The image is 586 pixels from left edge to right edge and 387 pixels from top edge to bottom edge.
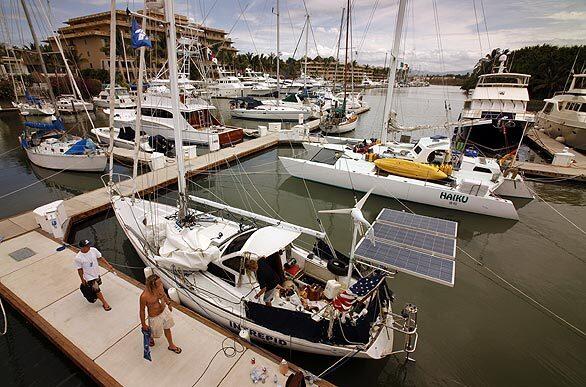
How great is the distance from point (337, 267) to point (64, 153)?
16.5 meters

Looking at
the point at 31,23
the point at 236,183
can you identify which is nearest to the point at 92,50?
the point at 31,23

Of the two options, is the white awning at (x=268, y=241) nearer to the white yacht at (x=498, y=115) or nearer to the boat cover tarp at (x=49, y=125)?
the boat cover tarp at (x=49, y=125)

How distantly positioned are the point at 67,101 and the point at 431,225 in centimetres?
4449

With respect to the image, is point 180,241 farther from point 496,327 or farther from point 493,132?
point 493,132

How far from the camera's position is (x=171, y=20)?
19.5 feet

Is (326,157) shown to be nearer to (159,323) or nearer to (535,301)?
(535,301)

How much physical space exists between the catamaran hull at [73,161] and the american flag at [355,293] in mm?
15280

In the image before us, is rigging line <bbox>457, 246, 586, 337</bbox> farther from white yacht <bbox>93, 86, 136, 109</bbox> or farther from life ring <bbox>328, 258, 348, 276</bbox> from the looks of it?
white yacht <bbox>93, 86, 136, 109</bbox>

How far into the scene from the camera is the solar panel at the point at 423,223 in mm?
6129

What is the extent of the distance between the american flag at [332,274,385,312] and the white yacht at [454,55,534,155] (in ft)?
56.4

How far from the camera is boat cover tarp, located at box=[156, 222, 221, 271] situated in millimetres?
6098

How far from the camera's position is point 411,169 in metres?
13.0

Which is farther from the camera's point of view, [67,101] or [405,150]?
[67,101]

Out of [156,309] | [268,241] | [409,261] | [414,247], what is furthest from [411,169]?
[156,309]
